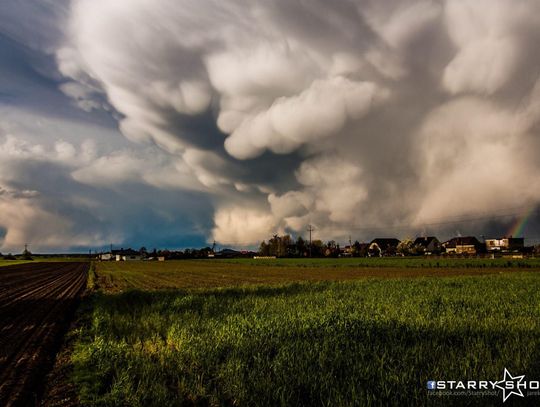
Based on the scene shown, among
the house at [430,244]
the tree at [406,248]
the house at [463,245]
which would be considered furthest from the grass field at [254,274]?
the house at [430,244]

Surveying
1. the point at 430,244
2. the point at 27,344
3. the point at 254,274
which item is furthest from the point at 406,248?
the point at 27,344

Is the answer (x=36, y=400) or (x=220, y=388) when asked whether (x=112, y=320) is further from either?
(x=220, y=388)

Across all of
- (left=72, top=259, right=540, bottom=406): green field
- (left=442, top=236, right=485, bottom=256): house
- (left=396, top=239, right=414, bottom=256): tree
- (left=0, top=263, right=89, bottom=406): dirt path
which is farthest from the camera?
(left=442, top=236, right=485, bottom=256): house

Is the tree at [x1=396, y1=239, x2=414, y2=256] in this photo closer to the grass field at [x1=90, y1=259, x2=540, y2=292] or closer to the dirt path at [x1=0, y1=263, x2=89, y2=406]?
the grass field at [x1=90, y1=259, x2=540, y2=292]

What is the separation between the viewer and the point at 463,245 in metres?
182

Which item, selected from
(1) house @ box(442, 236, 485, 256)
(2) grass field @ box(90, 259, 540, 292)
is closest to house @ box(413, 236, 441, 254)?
(1) house @ box(442, 236, 485, 256)

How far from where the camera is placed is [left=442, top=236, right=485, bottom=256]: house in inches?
6910

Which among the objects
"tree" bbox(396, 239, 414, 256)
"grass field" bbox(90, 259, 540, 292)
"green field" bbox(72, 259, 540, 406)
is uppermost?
"tree" bbox(396, 239, 414, 256)

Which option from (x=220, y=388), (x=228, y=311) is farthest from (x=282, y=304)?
(x=220, y=388)

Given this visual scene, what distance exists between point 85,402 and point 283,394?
13.0 ft

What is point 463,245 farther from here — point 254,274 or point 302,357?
point 302,357

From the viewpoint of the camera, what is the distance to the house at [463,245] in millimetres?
175525

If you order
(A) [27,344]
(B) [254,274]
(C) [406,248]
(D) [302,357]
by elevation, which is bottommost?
(B) [254,274]

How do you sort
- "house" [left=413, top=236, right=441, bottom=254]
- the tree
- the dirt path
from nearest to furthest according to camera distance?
the dirt path < the tree < "house" [left=413, top=236, right=441, bottom=254]
